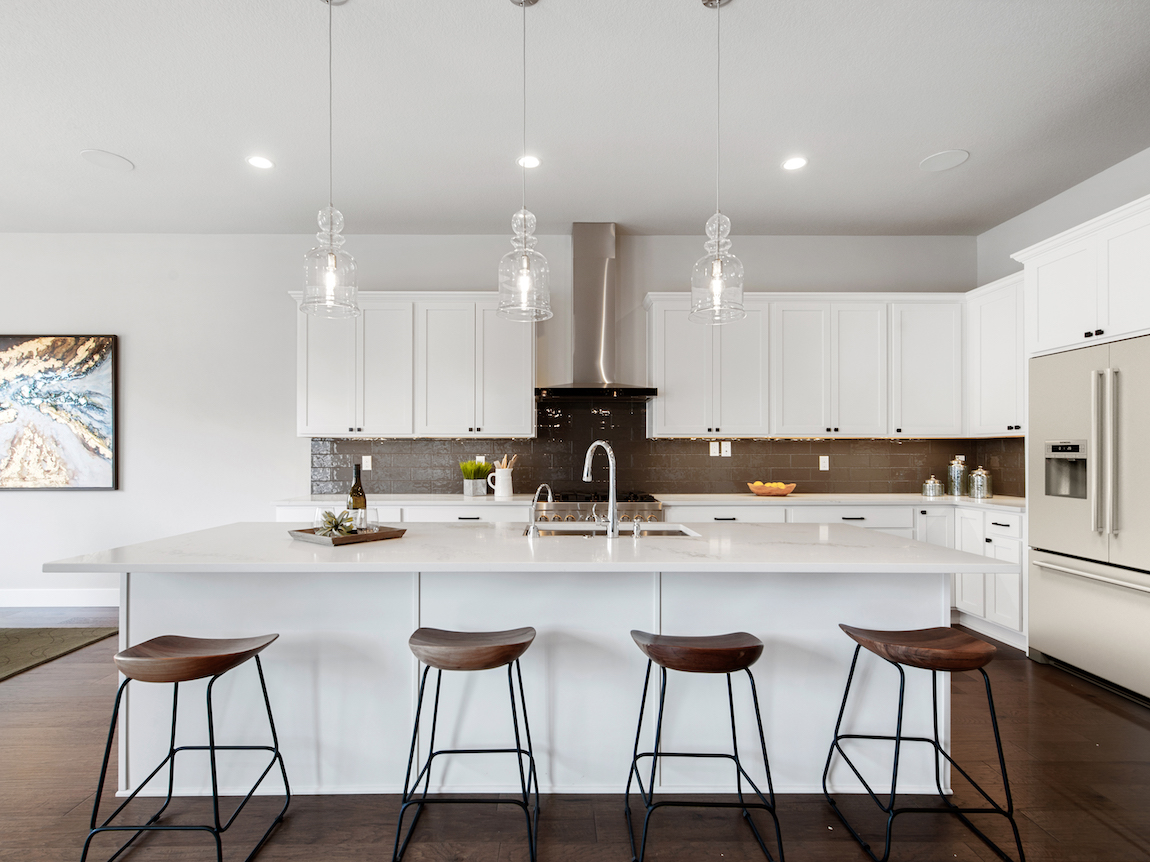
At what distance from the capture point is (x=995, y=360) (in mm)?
4336

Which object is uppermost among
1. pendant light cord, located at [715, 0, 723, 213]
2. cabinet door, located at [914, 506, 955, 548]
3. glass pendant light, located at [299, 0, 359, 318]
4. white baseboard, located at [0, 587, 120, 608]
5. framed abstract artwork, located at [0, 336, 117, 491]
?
pendant light cord, located at [715, 0, 723, 213]

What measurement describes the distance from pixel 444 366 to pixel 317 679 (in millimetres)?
2687

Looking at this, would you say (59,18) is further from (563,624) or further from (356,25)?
(563,624)

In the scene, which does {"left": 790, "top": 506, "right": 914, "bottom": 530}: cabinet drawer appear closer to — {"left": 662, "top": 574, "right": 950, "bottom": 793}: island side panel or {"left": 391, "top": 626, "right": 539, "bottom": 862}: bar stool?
{"left": 662, "top": 574, "right": 950, "bottom": 793}: island side panel

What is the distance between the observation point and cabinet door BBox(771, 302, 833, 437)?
15.3 ft

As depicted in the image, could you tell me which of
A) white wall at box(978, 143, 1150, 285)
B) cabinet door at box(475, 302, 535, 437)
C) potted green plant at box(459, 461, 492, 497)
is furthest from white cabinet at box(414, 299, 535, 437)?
white wall at box(978, 143, 1150, 285)

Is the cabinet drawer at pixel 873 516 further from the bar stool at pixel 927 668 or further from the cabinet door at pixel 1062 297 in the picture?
the bar stool at pixel 927 668

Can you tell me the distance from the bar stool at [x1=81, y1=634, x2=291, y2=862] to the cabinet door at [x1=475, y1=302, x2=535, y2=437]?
2.61 metres

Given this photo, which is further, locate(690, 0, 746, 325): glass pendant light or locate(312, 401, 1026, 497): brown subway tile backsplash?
locate(312, 401, 1026, 497): brown subway tile backsplash

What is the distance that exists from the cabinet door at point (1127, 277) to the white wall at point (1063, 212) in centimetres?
87

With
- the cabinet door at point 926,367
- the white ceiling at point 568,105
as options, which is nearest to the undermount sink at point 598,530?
the white ceiling at point 568,105

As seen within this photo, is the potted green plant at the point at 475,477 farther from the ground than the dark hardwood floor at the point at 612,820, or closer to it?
farther from the ground

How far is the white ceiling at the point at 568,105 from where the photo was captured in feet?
8.21

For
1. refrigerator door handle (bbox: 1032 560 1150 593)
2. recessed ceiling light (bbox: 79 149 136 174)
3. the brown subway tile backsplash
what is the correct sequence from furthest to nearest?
1. the brown subway tile backsplash
2. recessed ceiling light (bbox: 79 149 136 174)
3. refrigerator door handle (bbox: 1032 560 1150 593)
